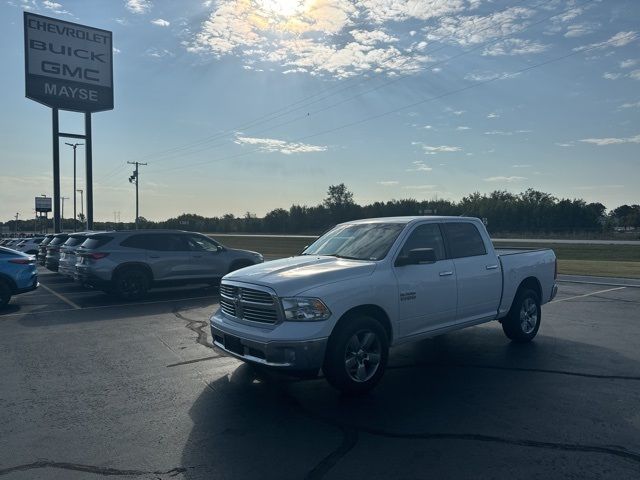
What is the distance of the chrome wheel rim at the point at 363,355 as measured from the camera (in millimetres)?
5348

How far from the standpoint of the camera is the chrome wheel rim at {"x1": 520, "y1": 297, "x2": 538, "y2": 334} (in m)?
7.87

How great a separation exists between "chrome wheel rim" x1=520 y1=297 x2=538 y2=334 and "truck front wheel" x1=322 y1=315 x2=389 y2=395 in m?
3.26

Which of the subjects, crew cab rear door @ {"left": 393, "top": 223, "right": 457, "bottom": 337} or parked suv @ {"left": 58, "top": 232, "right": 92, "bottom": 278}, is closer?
crew cab rear door @ {"left": 393, "top": 223, "right": 457, "bottom": 337}

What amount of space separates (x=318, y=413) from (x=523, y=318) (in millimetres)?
4299

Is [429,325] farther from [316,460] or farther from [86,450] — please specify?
[86,450]

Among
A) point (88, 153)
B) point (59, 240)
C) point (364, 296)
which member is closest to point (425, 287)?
point (364, 296)

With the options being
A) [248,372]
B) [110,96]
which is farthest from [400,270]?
[110,96]

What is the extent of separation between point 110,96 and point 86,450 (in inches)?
1209

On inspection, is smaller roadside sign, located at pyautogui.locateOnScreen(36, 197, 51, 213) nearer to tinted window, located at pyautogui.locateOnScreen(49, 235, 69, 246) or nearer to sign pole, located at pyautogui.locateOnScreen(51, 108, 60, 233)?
sign pole, located at pyautogui.locateOnScreen(51, 108, 60, 233)

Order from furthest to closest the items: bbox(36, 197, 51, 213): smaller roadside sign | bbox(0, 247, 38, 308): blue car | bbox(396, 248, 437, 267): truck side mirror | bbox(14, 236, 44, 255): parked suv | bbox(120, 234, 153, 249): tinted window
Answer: bbox(36, 197, 51, 213): smaller roadside sign
bbox(14, 236, 44, 255): parked suv
bbox(120, 234, 153, 249): tinted window
bbox(0, 247, 38, 308): blue car
bbox(396, 248, 437, 267): truck side mirror

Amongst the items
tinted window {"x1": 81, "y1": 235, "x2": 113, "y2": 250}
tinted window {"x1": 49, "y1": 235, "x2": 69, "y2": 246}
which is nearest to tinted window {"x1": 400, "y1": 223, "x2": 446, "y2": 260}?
tinted window {"x1": 81, "y1": 235, "x2": 113, "y2": 250}

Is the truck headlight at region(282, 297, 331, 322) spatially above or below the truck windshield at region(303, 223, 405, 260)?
below

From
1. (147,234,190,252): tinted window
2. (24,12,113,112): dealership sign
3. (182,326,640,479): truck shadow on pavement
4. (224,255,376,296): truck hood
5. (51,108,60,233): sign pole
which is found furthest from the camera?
(51,108,60,233): sign pole

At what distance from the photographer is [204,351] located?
7512 millimetres
